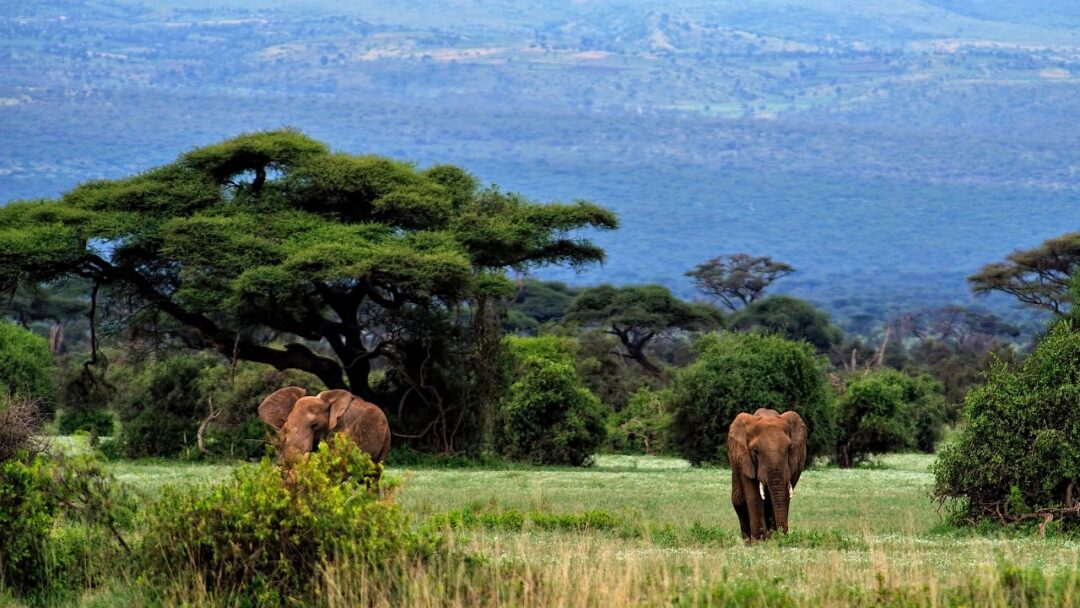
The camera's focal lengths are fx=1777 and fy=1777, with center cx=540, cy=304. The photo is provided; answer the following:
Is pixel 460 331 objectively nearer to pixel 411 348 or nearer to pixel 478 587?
pixel 411 348

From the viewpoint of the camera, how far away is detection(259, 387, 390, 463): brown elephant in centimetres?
2206

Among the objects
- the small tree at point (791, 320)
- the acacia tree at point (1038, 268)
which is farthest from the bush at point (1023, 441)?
the small tree at point (791, 320)

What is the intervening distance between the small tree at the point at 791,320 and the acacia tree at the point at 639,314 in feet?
46.0

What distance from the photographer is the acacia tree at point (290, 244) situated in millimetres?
36438

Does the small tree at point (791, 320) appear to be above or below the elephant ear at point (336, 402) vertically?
below

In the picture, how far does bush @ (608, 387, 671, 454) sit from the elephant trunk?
1113 inches

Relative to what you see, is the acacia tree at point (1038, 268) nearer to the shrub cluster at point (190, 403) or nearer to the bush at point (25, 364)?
the shrub cluster at point (190, 403)

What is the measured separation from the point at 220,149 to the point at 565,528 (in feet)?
73.8

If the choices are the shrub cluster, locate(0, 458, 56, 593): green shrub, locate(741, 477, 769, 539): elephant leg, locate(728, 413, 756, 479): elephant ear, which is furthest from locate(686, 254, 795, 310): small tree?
locate(0, 458, 56, 593): green shrub

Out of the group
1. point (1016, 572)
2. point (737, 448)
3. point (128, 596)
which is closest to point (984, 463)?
point (737, 448)

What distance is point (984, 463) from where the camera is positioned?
2103 centimetres

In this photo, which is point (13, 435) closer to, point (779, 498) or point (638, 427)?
point (779, 498)

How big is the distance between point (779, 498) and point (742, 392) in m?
20.2

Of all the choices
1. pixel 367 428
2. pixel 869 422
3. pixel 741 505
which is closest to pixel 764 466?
pixel 741 505
